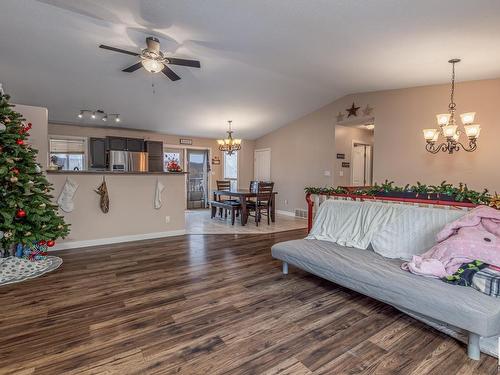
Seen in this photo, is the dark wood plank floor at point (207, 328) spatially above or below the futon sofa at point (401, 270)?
below

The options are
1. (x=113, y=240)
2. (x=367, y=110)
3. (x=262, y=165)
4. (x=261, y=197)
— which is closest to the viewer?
(x=113, y=240)

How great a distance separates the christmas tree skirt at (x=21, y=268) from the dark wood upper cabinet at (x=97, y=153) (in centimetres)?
382

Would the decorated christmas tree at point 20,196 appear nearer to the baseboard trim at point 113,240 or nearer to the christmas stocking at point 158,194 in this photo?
the baseboard trim at point 113,240

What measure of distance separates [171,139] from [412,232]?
279 inches

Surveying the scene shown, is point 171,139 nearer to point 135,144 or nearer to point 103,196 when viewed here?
point 135,144

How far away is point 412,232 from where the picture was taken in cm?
254

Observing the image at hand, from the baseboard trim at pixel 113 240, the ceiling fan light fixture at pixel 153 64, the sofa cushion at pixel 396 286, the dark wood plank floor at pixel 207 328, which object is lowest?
the dark wood plank floor at pixel 207 328

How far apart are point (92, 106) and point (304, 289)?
5.62 m

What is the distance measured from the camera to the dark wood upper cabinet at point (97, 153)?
6.66 metres

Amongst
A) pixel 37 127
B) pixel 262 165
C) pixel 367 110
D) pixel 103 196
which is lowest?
pixel 103 196

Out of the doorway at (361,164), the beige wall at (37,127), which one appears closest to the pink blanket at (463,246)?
the beige wall at (37,127)

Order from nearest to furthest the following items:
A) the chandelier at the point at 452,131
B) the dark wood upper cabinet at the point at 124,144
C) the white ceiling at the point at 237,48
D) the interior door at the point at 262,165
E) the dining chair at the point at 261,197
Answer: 1. the white ceiling at the point at 237,48
2. the chandelier at the point at 452,131
3. the dining chair at the point at 261,197
4. the dark wood upper cabinet at the point at 124,144
5. the interior door at the point at 262,165

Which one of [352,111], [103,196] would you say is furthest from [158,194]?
[352,111]

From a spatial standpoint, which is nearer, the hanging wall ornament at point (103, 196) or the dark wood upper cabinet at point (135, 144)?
the hanging wall ornament at point (103, 196)
